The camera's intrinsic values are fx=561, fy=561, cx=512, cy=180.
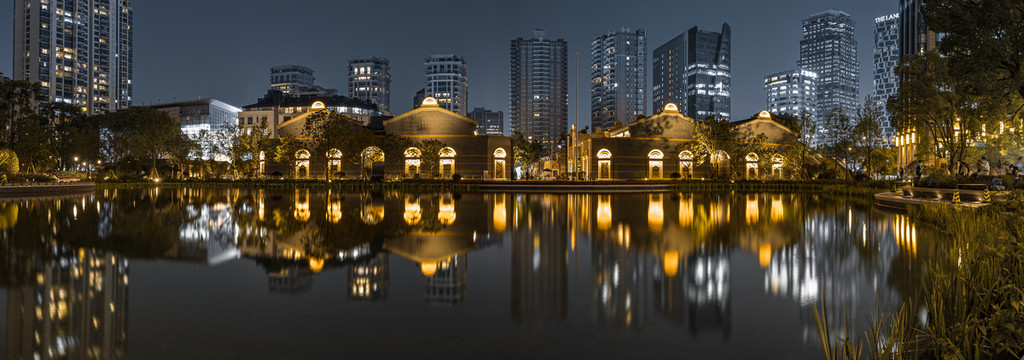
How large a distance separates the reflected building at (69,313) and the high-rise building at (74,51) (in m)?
157

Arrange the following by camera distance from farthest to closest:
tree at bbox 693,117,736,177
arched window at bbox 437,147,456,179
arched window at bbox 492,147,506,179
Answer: arched window at bbox 492,147,506,179 < arched window at bbox 437,147,456,179 < tree at bbox 693,117,736,177

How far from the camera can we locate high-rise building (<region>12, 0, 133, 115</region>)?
435ft

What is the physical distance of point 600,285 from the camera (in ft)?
24.4

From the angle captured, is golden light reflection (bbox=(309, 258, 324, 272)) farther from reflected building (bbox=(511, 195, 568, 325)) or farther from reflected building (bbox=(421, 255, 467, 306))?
reflected building (bbox=(511, 195, 568, 325))

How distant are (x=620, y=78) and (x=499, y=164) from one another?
14740 centimetres

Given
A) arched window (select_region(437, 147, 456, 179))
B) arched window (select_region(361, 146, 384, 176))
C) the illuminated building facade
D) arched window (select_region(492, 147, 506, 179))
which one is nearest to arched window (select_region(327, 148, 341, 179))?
arched window (select_region(361, 146, 384, 176))

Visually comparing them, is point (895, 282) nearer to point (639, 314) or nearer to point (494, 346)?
point (639, 314)

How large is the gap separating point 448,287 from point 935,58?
34946 mm

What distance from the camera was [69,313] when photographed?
5977mm

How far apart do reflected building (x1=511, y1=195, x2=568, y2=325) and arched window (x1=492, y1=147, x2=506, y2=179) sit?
3739cm

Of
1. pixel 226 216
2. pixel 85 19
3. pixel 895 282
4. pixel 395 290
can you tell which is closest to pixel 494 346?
pixel 395 290

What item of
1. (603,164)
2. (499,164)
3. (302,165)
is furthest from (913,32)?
(302,165)

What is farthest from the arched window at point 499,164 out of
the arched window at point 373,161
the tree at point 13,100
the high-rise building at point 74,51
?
the high-rise building at point 74,51

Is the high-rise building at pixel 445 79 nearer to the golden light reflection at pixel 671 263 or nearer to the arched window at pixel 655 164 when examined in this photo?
the arched window at pixel 655 164
